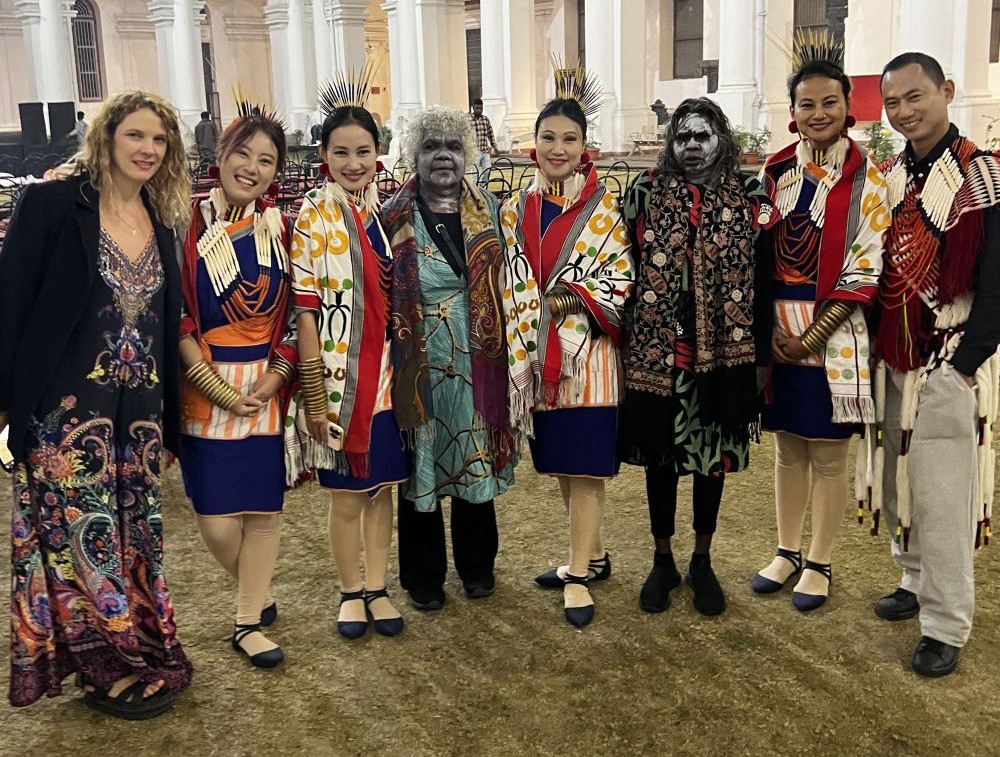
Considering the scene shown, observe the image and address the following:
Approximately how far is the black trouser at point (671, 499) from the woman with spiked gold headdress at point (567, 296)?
0.57 feet

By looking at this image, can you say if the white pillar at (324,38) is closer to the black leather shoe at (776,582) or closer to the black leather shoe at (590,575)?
the black leather shoe at (590,575)

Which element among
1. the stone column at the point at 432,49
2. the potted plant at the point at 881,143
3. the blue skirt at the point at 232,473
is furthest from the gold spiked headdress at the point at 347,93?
the stone column at the point at 432,49

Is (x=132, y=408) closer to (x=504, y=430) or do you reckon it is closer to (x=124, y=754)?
(x=124, y=754)

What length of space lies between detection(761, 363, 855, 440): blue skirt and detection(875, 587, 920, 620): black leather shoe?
55 centimetres

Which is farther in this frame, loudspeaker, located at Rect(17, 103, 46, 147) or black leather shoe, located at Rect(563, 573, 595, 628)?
loudspeaker, located at Rect(17, 103, 46, 147)

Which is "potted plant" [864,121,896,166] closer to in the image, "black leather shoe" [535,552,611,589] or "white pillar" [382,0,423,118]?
"black leather shoe" [535,552,611,589]

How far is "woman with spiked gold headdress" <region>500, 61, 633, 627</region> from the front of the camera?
10.1ft

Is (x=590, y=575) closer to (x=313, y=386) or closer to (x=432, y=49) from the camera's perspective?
(x=313, y=386)

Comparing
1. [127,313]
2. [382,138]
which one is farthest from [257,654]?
[382,138]

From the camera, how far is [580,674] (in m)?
2.95

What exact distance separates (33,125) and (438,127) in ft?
42.8

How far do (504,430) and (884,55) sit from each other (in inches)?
532

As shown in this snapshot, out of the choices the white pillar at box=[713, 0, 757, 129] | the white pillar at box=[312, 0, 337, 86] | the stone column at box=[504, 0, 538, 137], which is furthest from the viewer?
the white pillar at box=[312, 0, 337, 86]

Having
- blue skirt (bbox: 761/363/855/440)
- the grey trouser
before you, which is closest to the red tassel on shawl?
the grey trouser
